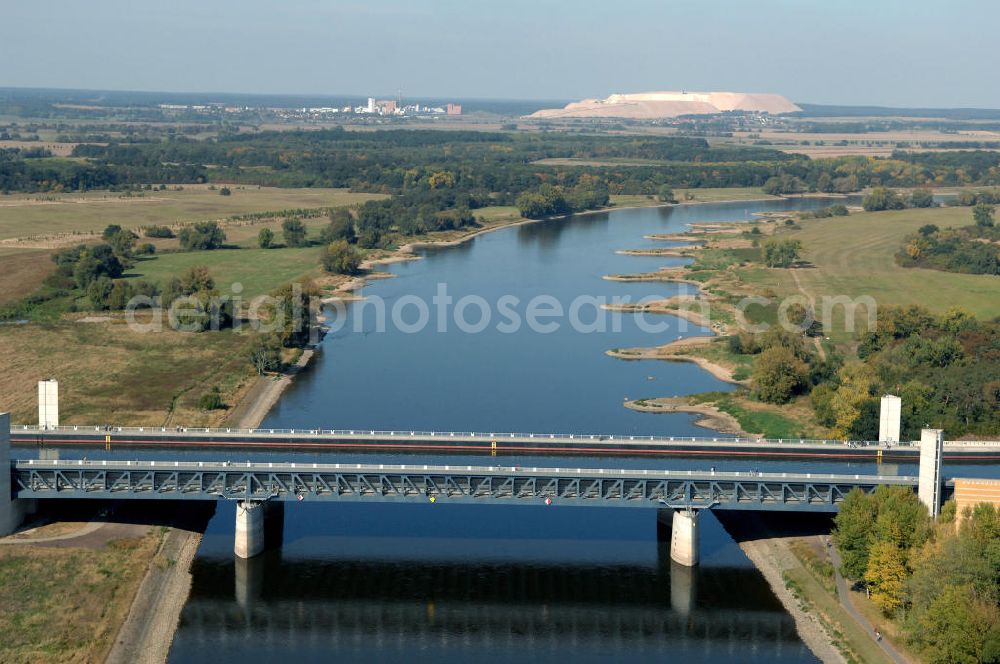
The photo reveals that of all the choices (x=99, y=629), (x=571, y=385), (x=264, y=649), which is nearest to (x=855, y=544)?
(x=264, y=649)

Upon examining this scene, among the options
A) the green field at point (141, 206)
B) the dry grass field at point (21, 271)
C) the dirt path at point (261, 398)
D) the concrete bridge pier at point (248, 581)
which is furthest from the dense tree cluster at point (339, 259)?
the concrete bridge pier at point (248, 581)

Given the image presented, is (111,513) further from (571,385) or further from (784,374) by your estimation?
(784,374)

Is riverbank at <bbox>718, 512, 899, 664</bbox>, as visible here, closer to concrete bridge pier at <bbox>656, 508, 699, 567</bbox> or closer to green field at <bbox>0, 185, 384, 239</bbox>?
concrete bridge pier at <bbox>656, 508, 699, 567</bbox>

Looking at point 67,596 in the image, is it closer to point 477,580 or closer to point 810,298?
point 477,580

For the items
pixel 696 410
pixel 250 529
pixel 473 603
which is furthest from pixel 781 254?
pixel 250 529

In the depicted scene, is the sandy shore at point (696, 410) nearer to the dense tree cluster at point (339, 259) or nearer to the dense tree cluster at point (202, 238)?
the dense tree cluster at point (339, 259)
